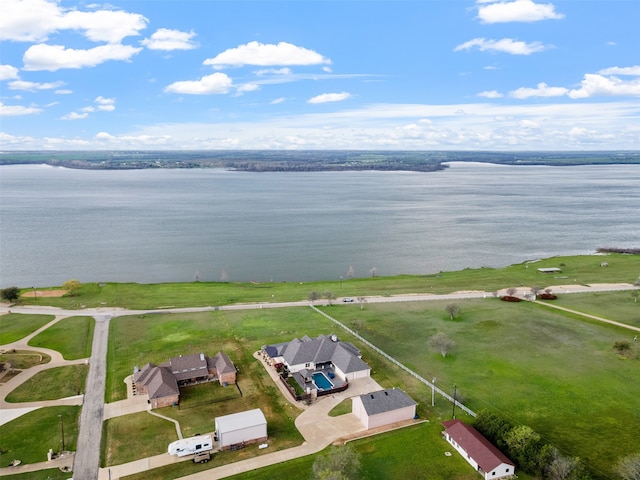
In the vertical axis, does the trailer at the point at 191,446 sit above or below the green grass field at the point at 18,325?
below

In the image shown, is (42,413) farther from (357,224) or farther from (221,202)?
(221,202)

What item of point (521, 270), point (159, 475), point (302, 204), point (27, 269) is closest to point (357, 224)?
point (302, 204)

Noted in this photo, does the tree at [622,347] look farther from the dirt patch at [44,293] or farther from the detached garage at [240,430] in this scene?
the dirt patch at [44,293]

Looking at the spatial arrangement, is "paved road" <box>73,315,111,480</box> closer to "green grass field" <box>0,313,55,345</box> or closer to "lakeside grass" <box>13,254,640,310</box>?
"green grass field" <box>0,313,55,345</box>

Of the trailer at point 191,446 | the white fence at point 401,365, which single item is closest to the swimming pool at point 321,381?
the white fence at point 401,365

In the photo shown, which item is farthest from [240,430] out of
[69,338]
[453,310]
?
[453,310]
